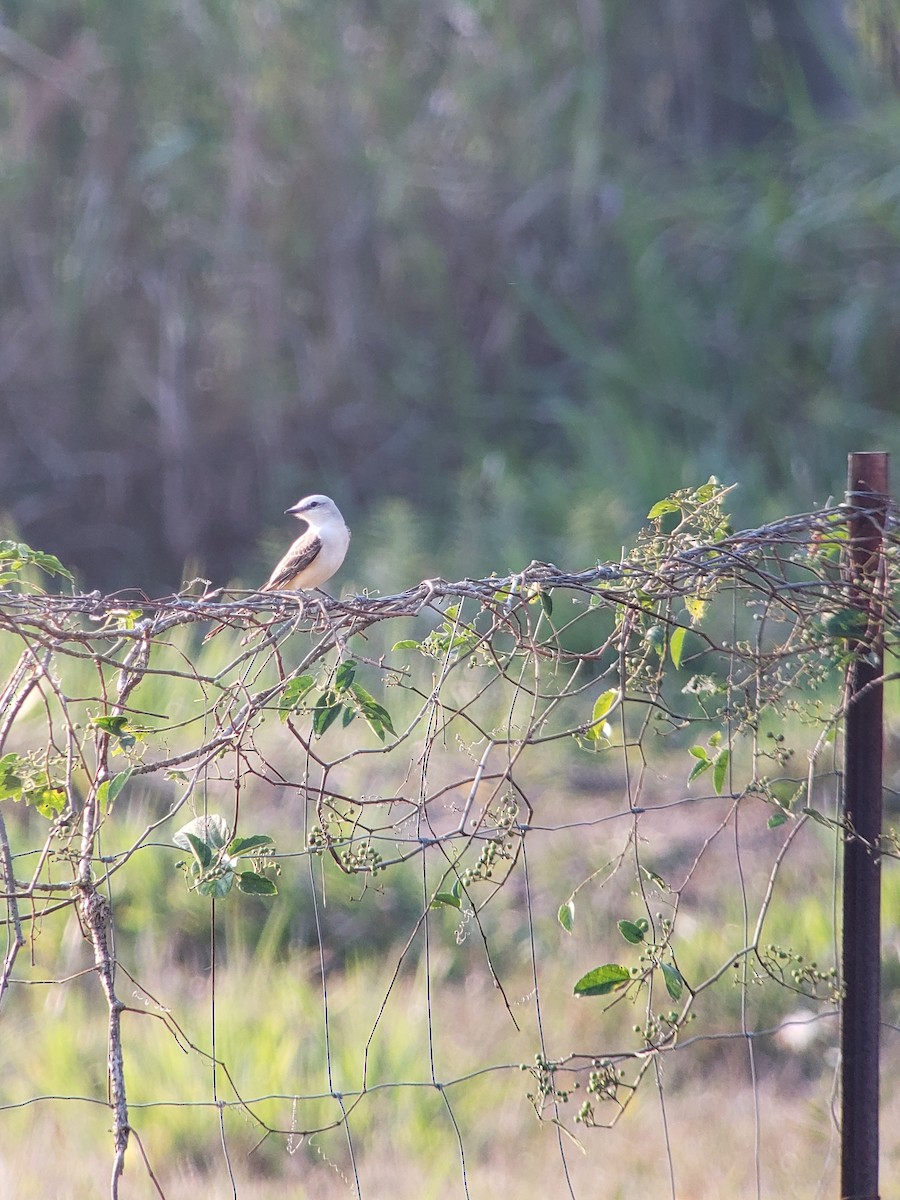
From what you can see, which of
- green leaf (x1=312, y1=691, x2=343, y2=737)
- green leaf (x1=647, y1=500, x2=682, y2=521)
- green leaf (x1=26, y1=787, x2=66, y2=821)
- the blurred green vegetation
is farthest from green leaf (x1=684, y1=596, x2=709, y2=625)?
the blurred green vegetation

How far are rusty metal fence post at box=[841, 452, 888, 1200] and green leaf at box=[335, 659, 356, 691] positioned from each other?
0.87 metres

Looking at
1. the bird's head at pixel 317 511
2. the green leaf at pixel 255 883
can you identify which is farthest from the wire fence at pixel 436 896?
the bird's head at pixel 317 511

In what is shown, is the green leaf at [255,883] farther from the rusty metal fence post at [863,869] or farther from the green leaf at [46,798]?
the rusty metal fence post at [863,869]

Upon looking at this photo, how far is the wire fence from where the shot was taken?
209 centimetres

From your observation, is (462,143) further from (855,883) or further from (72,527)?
(855,883)

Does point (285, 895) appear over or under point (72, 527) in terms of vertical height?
under

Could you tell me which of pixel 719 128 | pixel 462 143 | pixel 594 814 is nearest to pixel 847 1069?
pixel 594 814

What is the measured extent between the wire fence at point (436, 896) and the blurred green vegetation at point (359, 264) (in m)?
3.42

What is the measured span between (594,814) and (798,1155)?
216 cm

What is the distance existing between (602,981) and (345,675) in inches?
25.0

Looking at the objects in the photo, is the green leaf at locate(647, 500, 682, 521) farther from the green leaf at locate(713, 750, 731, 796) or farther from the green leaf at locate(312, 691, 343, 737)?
the green leaf at locate(312, 691, 343, 737)

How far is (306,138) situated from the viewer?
946 centimetres

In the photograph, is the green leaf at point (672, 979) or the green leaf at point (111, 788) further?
the green leaf at point (672, 979)

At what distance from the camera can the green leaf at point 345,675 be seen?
6.74 feet
